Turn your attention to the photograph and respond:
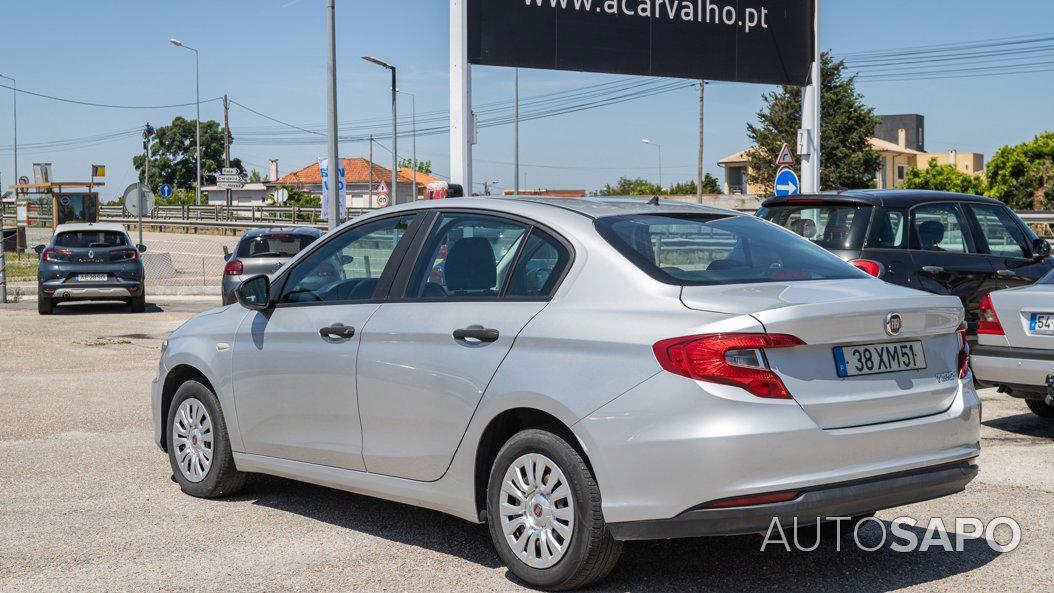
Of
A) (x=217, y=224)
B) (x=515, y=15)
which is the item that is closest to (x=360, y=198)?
(x=217, y=224)

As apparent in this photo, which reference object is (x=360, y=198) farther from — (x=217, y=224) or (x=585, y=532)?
(x=585, y=532)

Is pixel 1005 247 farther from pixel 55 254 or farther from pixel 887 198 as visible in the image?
pixel 55 254

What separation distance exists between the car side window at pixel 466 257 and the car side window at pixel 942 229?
614 cm

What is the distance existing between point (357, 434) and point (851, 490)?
7.52ft

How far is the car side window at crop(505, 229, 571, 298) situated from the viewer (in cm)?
484

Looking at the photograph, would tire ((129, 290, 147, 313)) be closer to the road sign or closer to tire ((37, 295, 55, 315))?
tire ((37, 295, 55, 315))

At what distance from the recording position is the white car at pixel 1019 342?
8.06 meters

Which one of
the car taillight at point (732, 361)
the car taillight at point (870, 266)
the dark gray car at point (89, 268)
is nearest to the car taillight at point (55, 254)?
the dark gray car at point (89, 268)

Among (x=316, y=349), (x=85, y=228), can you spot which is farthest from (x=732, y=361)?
(x=85, y=228)

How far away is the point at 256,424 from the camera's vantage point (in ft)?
19.7

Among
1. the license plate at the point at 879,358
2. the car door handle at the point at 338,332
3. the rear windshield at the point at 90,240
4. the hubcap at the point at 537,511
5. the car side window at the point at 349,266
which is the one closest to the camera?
the license plate at the point at 879,358

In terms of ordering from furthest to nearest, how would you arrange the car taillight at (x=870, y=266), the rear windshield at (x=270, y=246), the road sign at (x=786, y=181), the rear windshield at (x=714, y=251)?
the road sign at (x=786, y=181) < the rear windshield at (x=270, y=246) < the car taillight at (x=870, y=266) < the rear windshield at (x=714, y=251)

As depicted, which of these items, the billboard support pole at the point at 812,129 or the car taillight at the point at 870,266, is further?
the billboard support pole at the point at 812,129

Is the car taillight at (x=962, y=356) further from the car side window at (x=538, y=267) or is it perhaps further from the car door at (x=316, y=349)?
the car door at (x=316, y=349)
